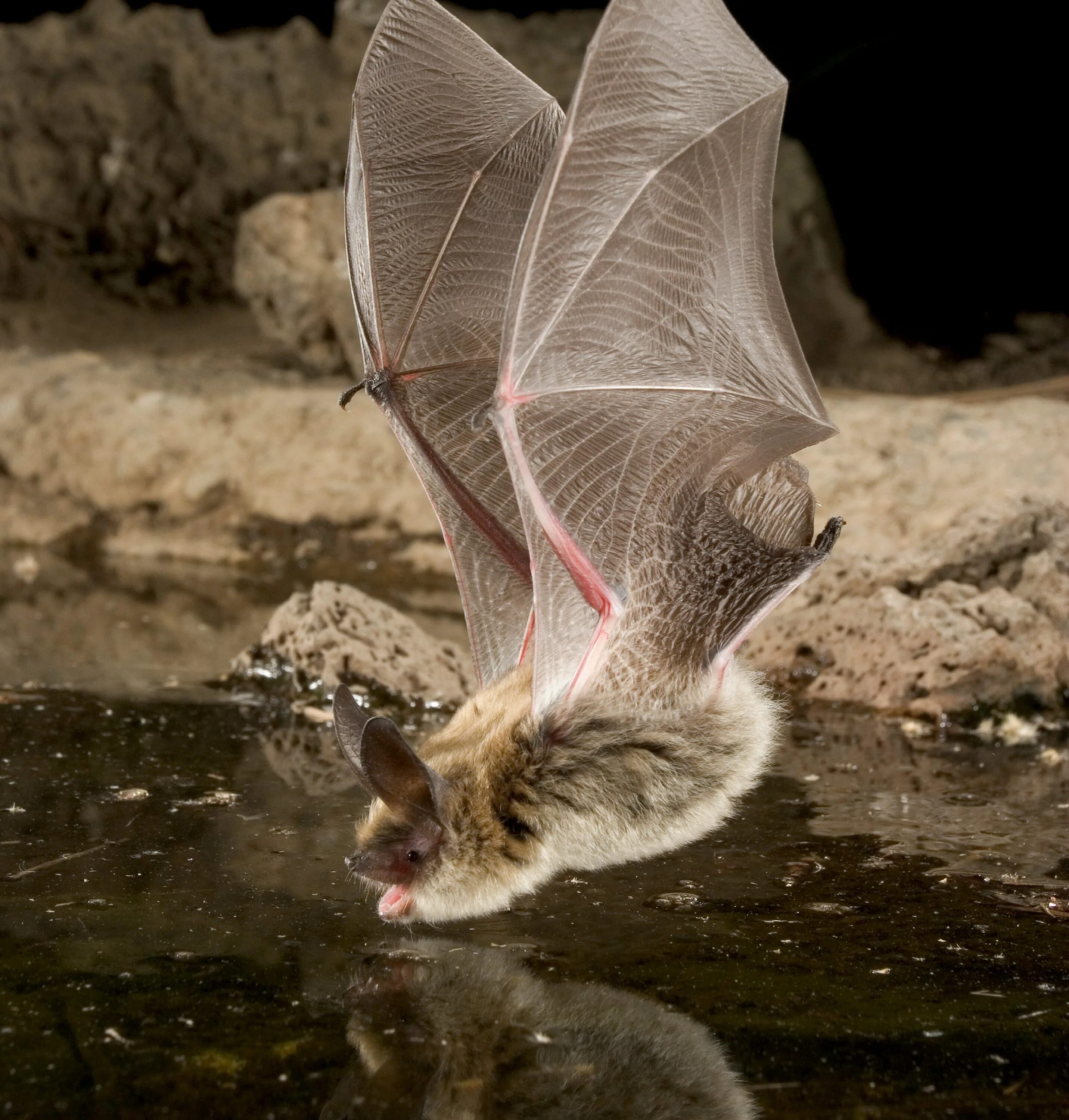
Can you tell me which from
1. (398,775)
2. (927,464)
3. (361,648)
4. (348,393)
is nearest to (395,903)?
(398,775)

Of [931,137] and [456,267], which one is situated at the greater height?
[931,137]

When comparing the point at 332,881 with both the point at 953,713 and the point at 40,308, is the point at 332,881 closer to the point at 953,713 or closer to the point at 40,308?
the point at 953,713

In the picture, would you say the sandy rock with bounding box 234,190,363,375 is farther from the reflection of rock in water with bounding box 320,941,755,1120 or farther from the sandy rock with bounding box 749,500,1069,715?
the reflection of rock in water with bounding box 320,941,755,1120

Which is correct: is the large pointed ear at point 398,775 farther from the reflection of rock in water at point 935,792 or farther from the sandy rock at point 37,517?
the sandy rock at point 37,517

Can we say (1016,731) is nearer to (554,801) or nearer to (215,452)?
(554,801)

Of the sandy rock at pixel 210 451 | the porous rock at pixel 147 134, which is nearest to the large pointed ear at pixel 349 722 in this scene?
the sandy rock at pixel 210 451

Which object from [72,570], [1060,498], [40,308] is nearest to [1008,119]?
[1060,498]

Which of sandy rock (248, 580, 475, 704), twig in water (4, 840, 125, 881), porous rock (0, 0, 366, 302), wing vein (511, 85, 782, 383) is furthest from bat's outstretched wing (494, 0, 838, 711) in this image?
porous rock (0, 0, 366, 302)
